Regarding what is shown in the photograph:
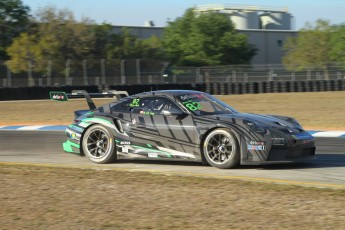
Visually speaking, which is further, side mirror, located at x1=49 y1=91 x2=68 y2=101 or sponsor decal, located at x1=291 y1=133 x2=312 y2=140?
side mirror, located at x1=49 y1=91 x2=68 y2=101

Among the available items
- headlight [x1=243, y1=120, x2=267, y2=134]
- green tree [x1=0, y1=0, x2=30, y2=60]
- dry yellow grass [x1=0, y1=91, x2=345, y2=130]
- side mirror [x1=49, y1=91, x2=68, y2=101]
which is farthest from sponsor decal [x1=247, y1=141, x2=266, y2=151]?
green tree [x1=0, y1=0, x2=30, y2=60]

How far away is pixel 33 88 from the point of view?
96.6 ft

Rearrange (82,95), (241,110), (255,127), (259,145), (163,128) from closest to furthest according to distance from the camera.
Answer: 1. (259,145)
2. (255,127)
3. (163,128)
4. (82,95)
5. (241,110)

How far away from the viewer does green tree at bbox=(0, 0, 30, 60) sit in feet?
181

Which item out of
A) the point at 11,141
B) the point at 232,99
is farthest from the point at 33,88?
the point at 11,141

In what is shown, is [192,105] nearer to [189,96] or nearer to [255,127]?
[189,96]

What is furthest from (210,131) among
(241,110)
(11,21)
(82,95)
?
(11,21)

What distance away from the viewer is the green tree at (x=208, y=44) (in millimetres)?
69500

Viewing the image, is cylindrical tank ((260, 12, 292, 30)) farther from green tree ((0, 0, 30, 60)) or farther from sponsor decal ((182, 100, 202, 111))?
sponsor decal ((182, 100, 202, 111))

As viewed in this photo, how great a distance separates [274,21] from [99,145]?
313 ft

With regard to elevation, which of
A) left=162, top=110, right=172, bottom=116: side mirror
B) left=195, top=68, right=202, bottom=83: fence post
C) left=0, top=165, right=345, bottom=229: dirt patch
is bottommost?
left=0, top=165, right=345, bottom=229: dirt patch

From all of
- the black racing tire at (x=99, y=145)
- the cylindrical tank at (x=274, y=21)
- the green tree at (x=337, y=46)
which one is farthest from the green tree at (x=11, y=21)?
the cylindrical tank at (x=274, y=21)

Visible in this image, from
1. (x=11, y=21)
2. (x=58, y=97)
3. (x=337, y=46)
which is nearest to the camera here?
(x=58, y=97)

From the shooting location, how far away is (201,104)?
931 centimetres
